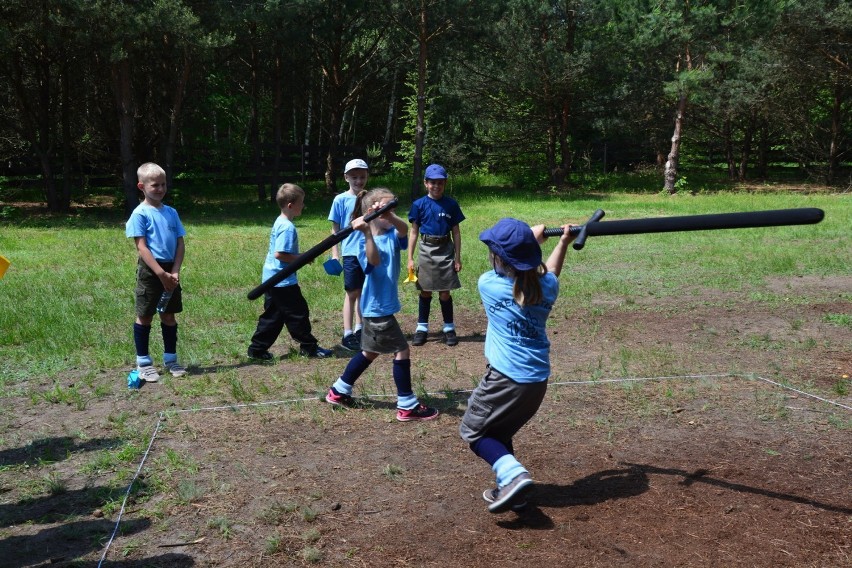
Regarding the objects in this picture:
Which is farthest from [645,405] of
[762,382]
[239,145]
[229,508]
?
[239,145]

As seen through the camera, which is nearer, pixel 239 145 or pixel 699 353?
pixel 699 353

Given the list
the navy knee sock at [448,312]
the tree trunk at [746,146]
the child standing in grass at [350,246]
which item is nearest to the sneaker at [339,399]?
the child standing in grass at [350,246]

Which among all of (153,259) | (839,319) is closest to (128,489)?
(153,259)

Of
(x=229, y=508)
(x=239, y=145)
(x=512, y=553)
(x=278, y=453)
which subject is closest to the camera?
(x=512, y=553)

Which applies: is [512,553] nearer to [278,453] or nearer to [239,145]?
[278,453]

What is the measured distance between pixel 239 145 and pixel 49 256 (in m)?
16.7

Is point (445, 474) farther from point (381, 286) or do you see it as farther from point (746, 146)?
point (746, 146)

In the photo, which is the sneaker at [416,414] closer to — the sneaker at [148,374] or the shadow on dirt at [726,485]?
the shadow on dirt at [726,485]

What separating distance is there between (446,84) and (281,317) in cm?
Answer: 2579

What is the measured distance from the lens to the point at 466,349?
8.06 meters

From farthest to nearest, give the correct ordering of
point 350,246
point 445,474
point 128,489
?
point 350,246, point 445,474, point 128,489

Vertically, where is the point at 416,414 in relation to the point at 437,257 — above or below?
below

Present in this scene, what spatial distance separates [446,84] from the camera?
104 ft

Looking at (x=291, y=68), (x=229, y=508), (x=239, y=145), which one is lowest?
(x=229, y=508)
